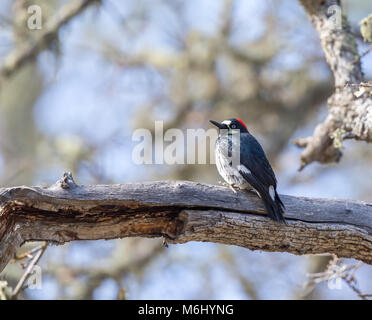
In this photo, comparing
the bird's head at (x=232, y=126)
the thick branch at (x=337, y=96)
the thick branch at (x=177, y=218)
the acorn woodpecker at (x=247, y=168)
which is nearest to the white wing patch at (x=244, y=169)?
the acorn woodpecker at (x=247, y=168)

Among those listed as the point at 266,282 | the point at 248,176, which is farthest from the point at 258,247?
the point at 266,282

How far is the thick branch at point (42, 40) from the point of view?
7.62 m

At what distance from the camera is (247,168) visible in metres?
5.07

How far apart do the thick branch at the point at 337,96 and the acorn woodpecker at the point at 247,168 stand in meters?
0.86

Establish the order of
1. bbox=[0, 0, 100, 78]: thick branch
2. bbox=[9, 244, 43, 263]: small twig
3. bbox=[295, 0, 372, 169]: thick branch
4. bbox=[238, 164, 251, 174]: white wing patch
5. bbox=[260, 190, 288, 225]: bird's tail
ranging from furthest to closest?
bbox=[0, 0, 100, 78]: thick branch
bbox=[295, 0, 372, 169]: thick branch
bbox=[238, 164, 251, 174]: white wing patch
bbox=[9, 244, 43, 263]: small twig
bbox=[260, 190, 288, 225]: bird's tail

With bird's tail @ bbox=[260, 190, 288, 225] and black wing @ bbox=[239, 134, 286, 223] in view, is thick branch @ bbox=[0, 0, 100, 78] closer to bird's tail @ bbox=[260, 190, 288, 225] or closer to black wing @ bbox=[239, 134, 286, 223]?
black wing @ bbox=[239, 134, 286, 223]

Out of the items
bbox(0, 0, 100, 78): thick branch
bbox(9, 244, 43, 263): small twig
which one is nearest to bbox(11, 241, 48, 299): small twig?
bbox(9, 244, 43, 263): small twig

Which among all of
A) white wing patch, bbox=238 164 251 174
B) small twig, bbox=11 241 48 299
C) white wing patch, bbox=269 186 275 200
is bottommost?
small twig, bbox=11 241 48 299

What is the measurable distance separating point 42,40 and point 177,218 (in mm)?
4765

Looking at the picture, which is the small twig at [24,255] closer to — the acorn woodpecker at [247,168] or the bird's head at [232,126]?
the acorn woodpecker at [247,168]

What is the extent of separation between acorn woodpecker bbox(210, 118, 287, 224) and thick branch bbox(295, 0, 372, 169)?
0.86 m

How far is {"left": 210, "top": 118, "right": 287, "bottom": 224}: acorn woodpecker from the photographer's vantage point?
14.7 feet

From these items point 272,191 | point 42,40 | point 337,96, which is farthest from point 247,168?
point 42,40

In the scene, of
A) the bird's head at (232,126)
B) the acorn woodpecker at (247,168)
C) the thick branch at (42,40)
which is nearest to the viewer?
the acorn woodpecker at (247,168)
